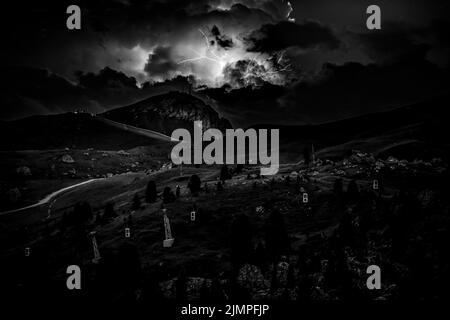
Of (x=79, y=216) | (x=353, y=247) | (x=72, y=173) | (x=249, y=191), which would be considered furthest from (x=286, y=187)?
(x=72, y=173)

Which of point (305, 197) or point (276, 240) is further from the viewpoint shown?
point (305, 197)

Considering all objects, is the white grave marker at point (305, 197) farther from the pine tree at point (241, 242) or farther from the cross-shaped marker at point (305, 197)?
the pine tree at point (241, 242)

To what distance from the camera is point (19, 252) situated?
3120 inches

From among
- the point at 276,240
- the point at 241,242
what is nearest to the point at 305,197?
the point at 276,240

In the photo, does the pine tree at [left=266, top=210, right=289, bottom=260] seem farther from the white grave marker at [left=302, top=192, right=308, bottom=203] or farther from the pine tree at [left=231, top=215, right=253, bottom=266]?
the white grave marker at [left=302, top=192, right=308, bottom=203]

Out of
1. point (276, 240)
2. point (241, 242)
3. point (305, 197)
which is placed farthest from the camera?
point (305, 197)

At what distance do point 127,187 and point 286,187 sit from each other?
70.9 m

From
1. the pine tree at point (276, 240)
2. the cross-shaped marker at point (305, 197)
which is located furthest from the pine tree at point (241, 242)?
the cross-shaped marker at point (305, 197)

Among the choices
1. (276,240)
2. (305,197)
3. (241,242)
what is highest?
(305,197)

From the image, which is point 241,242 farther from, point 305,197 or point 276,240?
point 305,197

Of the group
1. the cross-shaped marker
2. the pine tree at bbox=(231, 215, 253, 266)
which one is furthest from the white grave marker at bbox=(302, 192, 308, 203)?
the pine tree at bbox=(231, 215, 253, 266)
